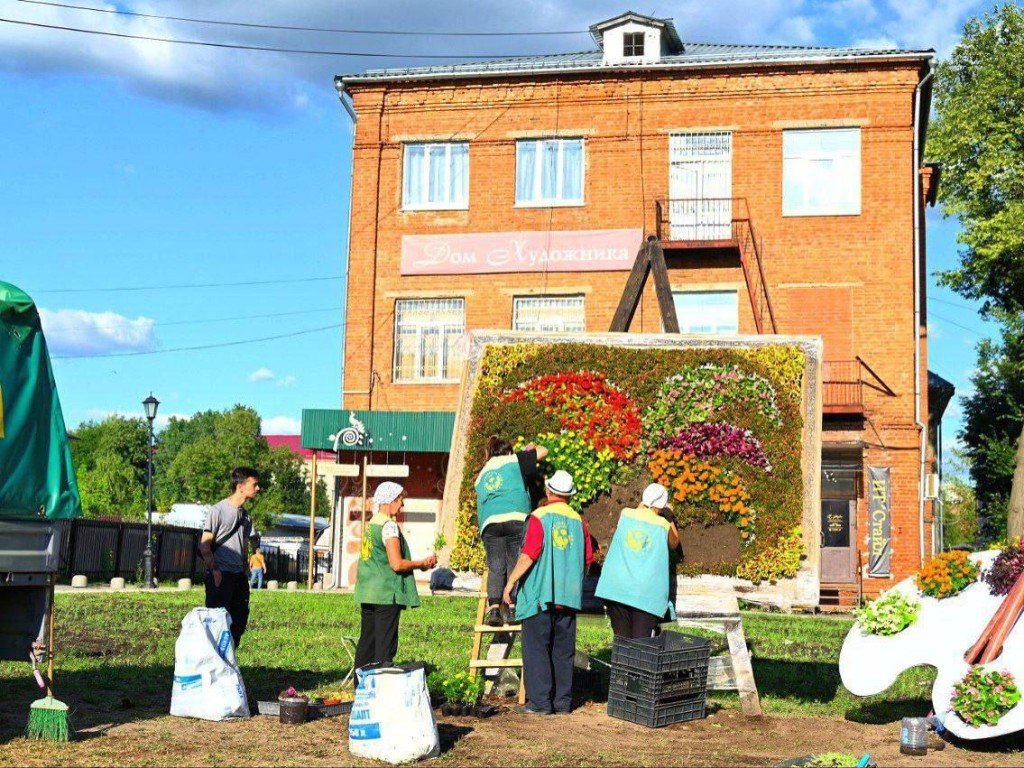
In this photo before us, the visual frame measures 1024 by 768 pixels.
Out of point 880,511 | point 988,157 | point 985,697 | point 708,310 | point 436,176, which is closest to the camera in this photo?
point 985,697

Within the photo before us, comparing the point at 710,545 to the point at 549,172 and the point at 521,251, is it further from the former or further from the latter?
the point at 549,172

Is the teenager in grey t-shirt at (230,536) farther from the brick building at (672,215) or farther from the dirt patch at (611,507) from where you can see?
the brick building at (672,215)

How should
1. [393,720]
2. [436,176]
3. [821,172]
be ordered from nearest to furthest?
1. [393,720]
2. [821,172]
3. [436,176]

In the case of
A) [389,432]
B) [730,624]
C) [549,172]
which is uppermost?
[549,172]

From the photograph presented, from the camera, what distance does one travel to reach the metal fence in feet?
112

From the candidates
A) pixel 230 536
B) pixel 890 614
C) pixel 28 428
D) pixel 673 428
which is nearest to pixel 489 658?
pixel 230 536

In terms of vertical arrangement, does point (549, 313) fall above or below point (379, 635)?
above

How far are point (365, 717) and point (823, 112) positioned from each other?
2463 cm

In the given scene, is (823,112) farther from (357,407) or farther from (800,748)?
(800,748)

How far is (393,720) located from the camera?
8.45 metres

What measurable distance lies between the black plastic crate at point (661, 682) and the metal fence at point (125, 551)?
23.2 m

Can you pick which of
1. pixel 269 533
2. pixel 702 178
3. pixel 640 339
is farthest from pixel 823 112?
pixel 269 533

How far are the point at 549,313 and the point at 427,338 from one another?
10.2ft

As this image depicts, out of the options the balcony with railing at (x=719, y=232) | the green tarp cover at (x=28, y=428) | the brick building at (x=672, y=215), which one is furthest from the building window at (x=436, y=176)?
the green tarp cover at (x=28, y=428)
